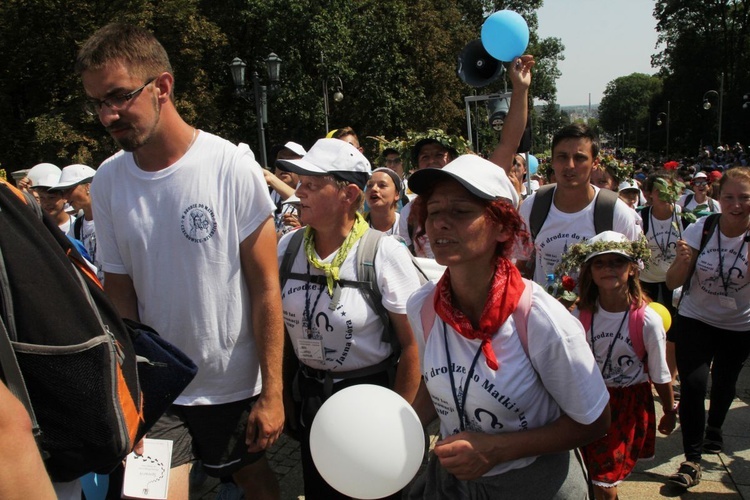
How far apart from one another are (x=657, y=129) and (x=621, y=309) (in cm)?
8626

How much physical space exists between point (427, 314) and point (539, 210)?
1.99 metres

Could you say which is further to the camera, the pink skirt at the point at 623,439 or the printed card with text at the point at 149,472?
the pink skirt at the point at 623,439

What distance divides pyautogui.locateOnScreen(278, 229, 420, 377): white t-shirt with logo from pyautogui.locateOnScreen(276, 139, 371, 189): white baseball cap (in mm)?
365

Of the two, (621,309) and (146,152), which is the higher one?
(146,152)

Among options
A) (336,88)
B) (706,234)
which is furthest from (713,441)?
(336,88)

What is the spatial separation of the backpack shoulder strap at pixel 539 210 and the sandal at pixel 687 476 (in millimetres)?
1796

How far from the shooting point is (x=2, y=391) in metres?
1.12

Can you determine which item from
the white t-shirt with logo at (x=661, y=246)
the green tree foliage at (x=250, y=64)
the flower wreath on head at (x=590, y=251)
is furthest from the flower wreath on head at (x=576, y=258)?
the green tree foliage at (x=250, y=64)

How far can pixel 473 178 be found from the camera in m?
1.96

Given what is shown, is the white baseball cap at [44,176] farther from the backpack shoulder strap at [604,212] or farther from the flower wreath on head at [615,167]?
the flower wreath on head at [615,167]

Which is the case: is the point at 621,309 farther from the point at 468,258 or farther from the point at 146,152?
the point at 146,152

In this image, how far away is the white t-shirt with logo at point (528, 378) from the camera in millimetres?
1917

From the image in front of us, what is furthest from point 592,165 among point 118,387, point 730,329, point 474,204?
point 118,387

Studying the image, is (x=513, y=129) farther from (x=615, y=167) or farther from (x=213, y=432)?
(x=615, y=167)
